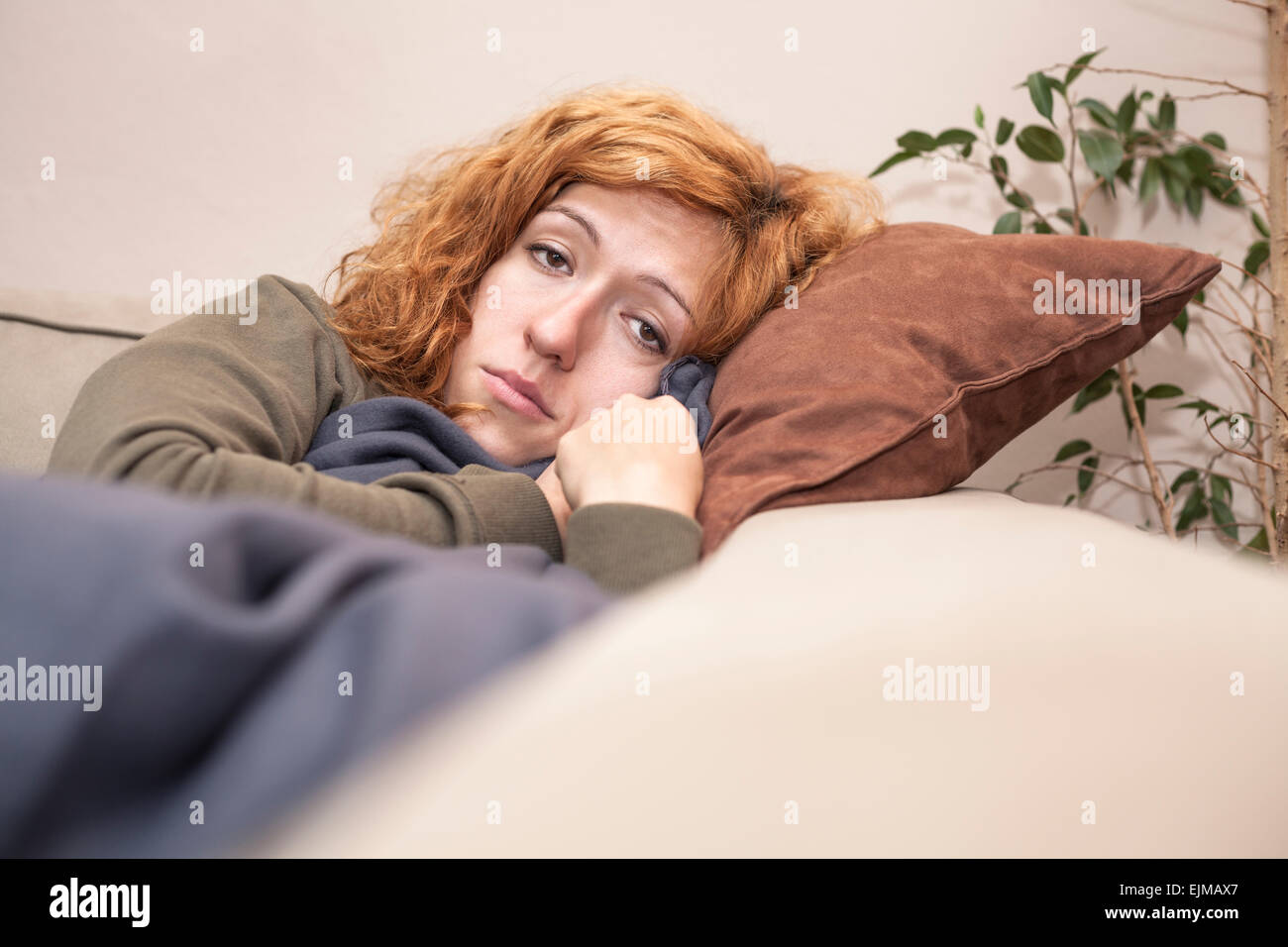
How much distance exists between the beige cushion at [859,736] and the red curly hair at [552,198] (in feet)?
2.38

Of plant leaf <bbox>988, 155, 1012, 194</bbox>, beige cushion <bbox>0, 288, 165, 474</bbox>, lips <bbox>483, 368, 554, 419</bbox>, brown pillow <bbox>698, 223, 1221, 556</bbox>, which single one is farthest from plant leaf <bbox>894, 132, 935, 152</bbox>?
beige cushion <bbox>0, 288, 165, 474</bbox>

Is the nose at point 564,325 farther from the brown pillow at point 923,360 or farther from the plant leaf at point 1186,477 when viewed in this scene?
the plant leaf at point 1186,477

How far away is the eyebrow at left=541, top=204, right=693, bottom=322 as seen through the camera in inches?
43.2

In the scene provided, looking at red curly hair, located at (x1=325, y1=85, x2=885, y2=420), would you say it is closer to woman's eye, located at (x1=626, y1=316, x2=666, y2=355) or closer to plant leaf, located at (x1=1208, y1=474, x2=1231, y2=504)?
woman's eye, located at (x1=626, y1=316, x2=666, y2=355)

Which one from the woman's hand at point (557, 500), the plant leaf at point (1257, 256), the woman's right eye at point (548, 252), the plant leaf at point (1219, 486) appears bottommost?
the woman's hand at point (557, 500)

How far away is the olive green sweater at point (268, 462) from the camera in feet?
2.21

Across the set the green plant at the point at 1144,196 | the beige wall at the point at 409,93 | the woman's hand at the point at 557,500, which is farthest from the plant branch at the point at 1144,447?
the woman's hand at the point at 557,500

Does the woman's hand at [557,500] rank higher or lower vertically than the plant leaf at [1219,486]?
lower

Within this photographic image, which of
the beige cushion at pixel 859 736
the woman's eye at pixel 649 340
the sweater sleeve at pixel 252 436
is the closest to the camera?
the beige cushion at pixel 859 736

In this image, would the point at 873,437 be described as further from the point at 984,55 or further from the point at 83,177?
the point at 83,177

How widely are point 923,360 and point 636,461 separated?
353 millimetres

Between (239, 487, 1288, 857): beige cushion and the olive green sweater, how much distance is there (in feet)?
0.80

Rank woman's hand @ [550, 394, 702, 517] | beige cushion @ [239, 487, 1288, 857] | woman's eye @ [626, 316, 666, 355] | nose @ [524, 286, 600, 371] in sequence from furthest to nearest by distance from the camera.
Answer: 1. woman's eye @ [626, 316, 666, 355]
2. nose @ [524, 286, 600, 371]
3. woman's hand @ [550, 394, 702, 517]
4. beige cushion @ [239, 487, 1288, 857]
